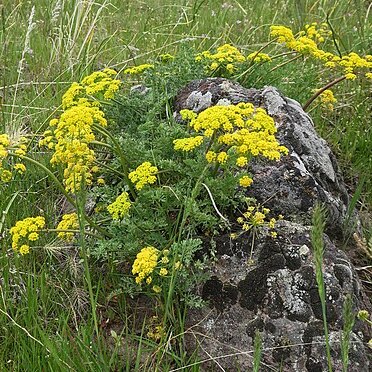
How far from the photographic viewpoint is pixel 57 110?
9.57ft

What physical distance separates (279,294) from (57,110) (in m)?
1.41

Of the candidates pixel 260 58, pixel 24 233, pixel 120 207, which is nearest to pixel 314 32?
pixel 260 58

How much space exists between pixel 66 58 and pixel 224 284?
237cm

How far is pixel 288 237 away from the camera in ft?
7.61

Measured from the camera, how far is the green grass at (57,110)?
2.12m

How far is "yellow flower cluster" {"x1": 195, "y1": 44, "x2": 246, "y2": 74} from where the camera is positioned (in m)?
2.94

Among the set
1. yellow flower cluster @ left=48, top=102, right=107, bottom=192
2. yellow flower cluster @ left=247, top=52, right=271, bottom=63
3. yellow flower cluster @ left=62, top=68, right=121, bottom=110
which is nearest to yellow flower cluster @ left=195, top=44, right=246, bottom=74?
yellow flower cluster @ left=247, top=52, right=271, bottom=63

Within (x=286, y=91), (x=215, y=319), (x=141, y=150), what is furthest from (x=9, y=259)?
(x=286, y=91)

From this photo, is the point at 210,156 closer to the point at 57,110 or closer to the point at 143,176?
the point at 143,176

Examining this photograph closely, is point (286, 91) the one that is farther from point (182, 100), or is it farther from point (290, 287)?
point (290, 287)

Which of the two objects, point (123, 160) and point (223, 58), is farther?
point (223, 58)

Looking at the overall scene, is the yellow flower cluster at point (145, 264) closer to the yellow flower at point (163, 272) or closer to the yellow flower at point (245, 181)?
the yellow flower at point (163, 272)

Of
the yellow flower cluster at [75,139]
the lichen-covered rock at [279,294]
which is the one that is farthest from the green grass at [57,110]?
the yellow flower cluster at [75,139]

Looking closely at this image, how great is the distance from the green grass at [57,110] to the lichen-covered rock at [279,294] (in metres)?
0.15
